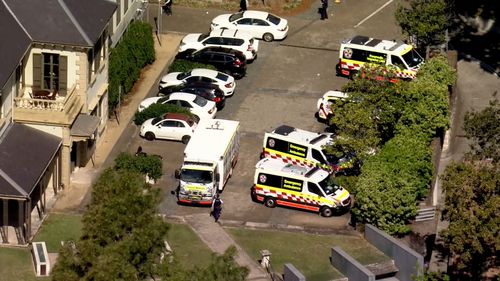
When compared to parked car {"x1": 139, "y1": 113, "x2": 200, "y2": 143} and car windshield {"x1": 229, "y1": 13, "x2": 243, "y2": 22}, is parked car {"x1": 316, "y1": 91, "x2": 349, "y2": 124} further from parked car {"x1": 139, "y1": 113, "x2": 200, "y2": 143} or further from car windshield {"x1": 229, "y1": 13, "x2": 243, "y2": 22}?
car windshield {"x1": 229, "y1": 13, "x2": 243, "y2": 22}

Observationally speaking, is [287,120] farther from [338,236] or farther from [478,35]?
[478,35]

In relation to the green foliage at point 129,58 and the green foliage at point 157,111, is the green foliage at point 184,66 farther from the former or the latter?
the green foliage at point 157,111

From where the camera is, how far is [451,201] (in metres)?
57.8

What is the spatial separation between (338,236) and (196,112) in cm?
1372

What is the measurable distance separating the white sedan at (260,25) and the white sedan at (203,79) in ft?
26.0

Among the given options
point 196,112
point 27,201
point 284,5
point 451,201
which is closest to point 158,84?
point 196,112

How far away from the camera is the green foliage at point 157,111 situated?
73262mm

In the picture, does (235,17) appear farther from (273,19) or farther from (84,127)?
(84,127)

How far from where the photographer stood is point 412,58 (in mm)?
80312

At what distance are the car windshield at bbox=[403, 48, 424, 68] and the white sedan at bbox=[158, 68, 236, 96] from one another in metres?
10.5

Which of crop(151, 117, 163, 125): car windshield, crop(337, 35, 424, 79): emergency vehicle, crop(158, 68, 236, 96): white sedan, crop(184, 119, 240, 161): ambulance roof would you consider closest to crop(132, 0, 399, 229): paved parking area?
crop(158, 68, 236, 96): white sedan

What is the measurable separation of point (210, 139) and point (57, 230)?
30.5 ft

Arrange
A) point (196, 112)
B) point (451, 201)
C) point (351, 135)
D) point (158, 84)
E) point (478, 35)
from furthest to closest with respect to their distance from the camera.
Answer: point (478, 35) < point (158, 84) < point (196, 112) < point (351, 135) < point (451, 201)

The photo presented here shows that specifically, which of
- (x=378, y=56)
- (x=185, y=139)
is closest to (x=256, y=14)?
(x=378, y=56)
